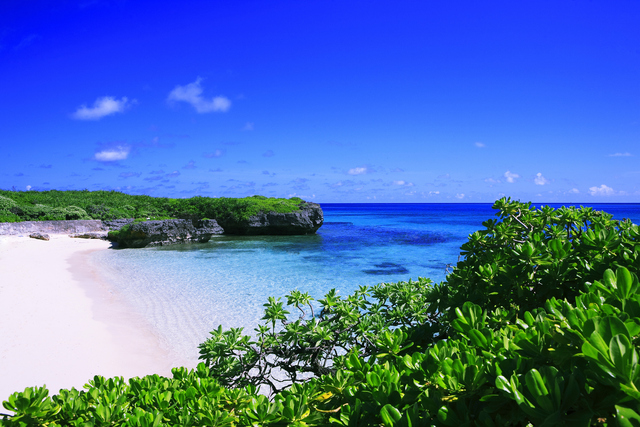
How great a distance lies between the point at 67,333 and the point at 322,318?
6.95 metres

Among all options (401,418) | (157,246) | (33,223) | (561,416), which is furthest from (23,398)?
(33,223)

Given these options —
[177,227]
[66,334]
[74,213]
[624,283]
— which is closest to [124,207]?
[74,213]

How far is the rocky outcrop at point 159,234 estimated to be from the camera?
72.4ft

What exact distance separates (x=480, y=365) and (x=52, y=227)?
3009cm

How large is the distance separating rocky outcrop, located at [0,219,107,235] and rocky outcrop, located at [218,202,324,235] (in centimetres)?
991

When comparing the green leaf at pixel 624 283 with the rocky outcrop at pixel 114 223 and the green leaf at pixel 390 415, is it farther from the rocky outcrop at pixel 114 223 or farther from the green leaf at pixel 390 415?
the rocky outcrop at pixel 114 223

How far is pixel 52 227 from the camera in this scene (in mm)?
23750

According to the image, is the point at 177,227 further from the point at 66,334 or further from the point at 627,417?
the point at 627,417

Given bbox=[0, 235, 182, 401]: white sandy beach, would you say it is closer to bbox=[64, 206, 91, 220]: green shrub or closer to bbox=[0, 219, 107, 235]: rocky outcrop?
bbox=[0, 219, 107, 235]: rocky outcrop

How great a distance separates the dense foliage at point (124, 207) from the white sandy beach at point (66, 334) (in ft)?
55.2

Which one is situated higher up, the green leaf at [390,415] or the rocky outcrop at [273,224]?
the green leaf at [390,415]

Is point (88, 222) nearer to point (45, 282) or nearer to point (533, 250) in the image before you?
point (45, 282)

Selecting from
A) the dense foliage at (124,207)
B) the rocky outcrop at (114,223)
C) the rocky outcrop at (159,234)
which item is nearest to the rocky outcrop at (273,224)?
the dense foliage at (124,207)

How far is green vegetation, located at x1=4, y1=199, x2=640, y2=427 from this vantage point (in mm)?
937
